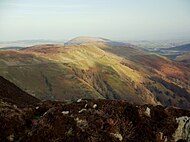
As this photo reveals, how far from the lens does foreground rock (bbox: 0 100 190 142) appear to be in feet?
54.0

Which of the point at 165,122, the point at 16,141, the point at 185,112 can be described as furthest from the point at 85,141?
the point at 185,112

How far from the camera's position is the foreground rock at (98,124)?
16.5 metres

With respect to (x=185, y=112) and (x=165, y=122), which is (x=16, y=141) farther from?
(x=185, y=112)

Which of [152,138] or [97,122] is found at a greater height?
[97,122]

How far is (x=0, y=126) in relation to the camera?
55.2 ft

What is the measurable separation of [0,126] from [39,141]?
2.62m

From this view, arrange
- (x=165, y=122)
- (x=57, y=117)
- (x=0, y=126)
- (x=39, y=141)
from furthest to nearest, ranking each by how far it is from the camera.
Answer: (x=165, y=122), (x=57, y=117), (x=0, y=126), (x=39, y=141)

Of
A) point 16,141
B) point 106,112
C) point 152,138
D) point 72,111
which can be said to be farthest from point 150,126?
point 16,141

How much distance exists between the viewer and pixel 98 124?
1816 centimetres

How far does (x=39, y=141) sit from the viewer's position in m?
15.7

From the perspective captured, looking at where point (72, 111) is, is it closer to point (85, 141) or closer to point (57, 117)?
point (57, 117)

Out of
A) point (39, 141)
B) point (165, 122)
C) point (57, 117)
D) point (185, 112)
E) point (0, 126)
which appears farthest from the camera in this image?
point (185, 112)

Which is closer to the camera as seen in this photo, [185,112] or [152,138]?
[152,138]

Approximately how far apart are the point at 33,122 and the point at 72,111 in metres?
3.04
